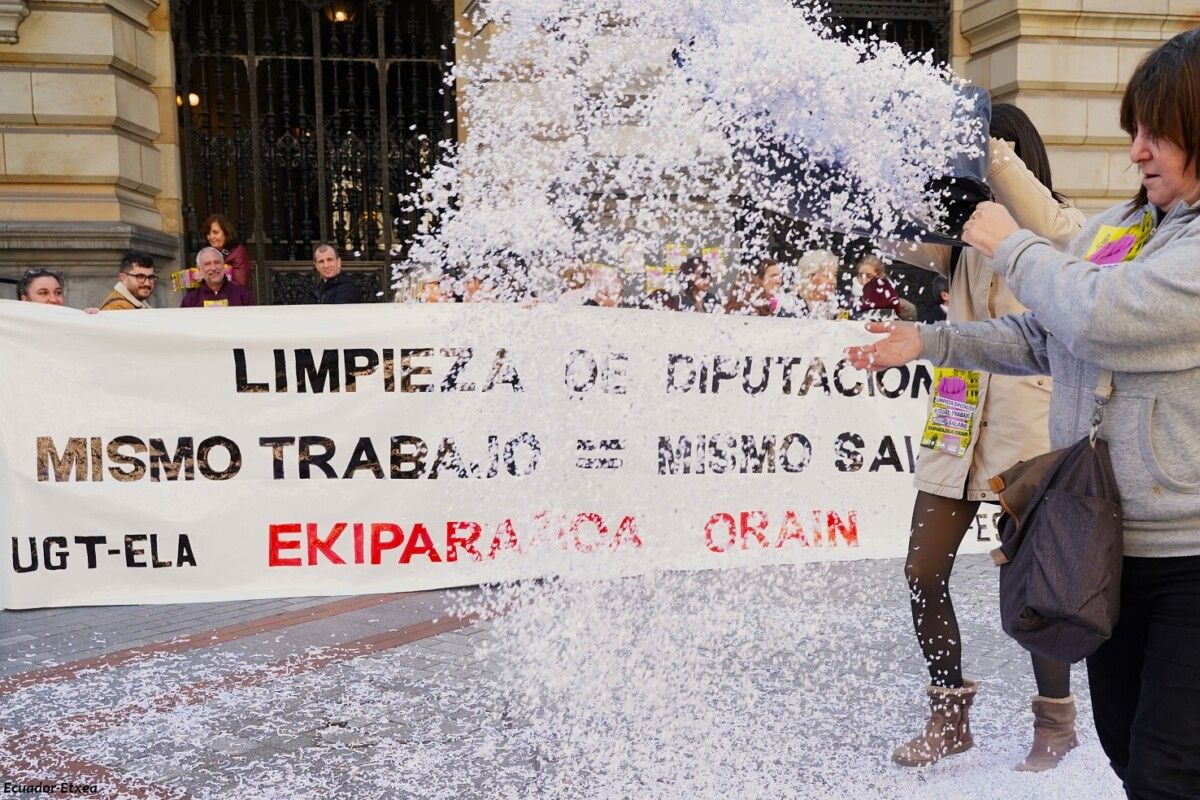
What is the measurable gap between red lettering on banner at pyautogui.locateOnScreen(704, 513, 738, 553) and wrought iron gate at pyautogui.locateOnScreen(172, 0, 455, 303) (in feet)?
22.7

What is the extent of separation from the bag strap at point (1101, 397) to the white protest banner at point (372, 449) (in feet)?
11.5

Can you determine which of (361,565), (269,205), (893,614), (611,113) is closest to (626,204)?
(611,113)

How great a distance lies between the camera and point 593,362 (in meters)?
5.43

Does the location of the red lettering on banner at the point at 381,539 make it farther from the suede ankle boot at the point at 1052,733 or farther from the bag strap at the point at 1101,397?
the bag strap at the point at 1101,397

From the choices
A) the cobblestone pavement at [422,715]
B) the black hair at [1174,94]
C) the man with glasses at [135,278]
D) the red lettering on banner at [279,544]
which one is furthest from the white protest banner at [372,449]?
the black hair at [1174,94]

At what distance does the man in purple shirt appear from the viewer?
8.31m

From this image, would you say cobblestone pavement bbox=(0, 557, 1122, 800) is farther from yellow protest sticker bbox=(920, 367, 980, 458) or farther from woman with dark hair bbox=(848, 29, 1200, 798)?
woman with dark hair bbox=(848, 29, 1200, 798)

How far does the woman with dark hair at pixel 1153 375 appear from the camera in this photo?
6.37 ft

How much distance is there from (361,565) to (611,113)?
3.35m

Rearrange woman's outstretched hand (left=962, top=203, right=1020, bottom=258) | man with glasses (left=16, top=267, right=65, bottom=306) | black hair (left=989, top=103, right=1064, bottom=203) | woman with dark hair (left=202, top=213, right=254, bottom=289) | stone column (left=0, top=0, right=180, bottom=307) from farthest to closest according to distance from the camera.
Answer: stone column (left=0, top=0, right=180, bottom=307) < woman with dark hair (left=202, top=213, right=254, bottom=289) < man with glasses (left=16, top=267, right=65, bottom=306) < black hair (left=989, top=103, right=1064, bottom=203) < woman's outstretched hand (left=962, top=203, right=1020, bottom=258)

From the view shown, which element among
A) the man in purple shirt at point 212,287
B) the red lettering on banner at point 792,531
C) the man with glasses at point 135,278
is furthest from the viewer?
the man in purple shirt at point 212,287

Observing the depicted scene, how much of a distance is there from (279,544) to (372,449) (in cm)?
70

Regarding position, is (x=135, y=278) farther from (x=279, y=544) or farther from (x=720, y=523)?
(x=720, y=523)

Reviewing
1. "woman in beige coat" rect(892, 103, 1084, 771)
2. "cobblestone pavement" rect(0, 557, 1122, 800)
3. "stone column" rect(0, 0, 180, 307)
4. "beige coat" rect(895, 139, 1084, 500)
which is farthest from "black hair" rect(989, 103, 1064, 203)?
"stone column" rect(0, 0, 180, 307)
